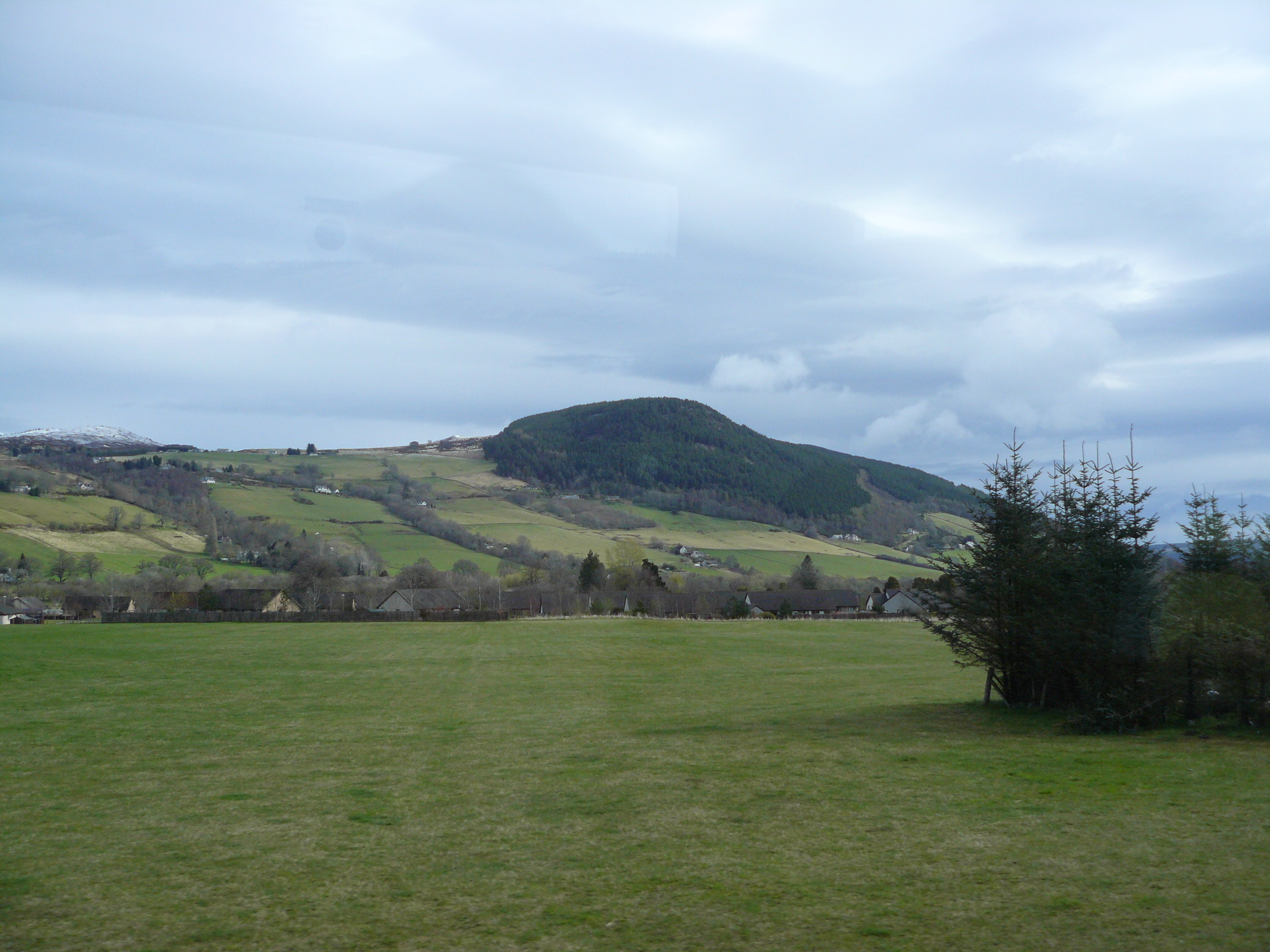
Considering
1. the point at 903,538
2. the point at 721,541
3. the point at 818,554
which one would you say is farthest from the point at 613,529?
the point at 903,538

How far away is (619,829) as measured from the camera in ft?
33.7

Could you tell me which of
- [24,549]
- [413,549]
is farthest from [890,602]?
[24,549]

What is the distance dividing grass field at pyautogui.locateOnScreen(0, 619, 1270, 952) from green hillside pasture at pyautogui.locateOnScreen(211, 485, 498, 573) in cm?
10306

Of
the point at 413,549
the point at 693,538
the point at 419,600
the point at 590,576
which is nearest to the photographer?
the point at 419,600

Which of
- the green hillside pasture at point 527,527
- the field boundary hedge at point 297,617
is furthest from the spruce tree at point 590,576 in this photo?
the field boundary hedge at point 297,617

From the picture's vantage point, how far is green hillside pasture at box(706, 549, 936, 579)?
140m

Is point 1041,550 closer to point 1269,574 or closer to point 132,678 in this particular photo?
point 1269,574

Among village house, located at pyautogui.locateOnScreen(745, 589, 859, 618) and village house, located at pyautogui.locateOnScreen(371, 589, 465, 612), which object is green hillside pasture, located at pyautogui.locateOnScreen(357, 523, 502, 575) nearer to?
village house, located at pyautogui.locateOnScreen(371, 589, 465, 612)

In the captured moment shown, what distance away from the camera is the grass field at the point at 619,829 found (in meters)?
7.10

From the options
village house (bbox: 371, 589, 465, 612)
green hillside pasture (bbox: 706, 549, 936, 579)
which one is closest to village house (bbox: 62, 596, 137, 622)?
village house (bbox: 371, 589, 465, 612)

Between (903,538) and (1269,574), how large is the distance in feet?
586

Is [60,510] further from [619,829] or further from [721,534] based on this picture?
[619,829]

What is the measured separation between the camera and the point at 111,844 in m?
9.78

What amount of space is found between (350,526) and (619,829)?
133 metres
